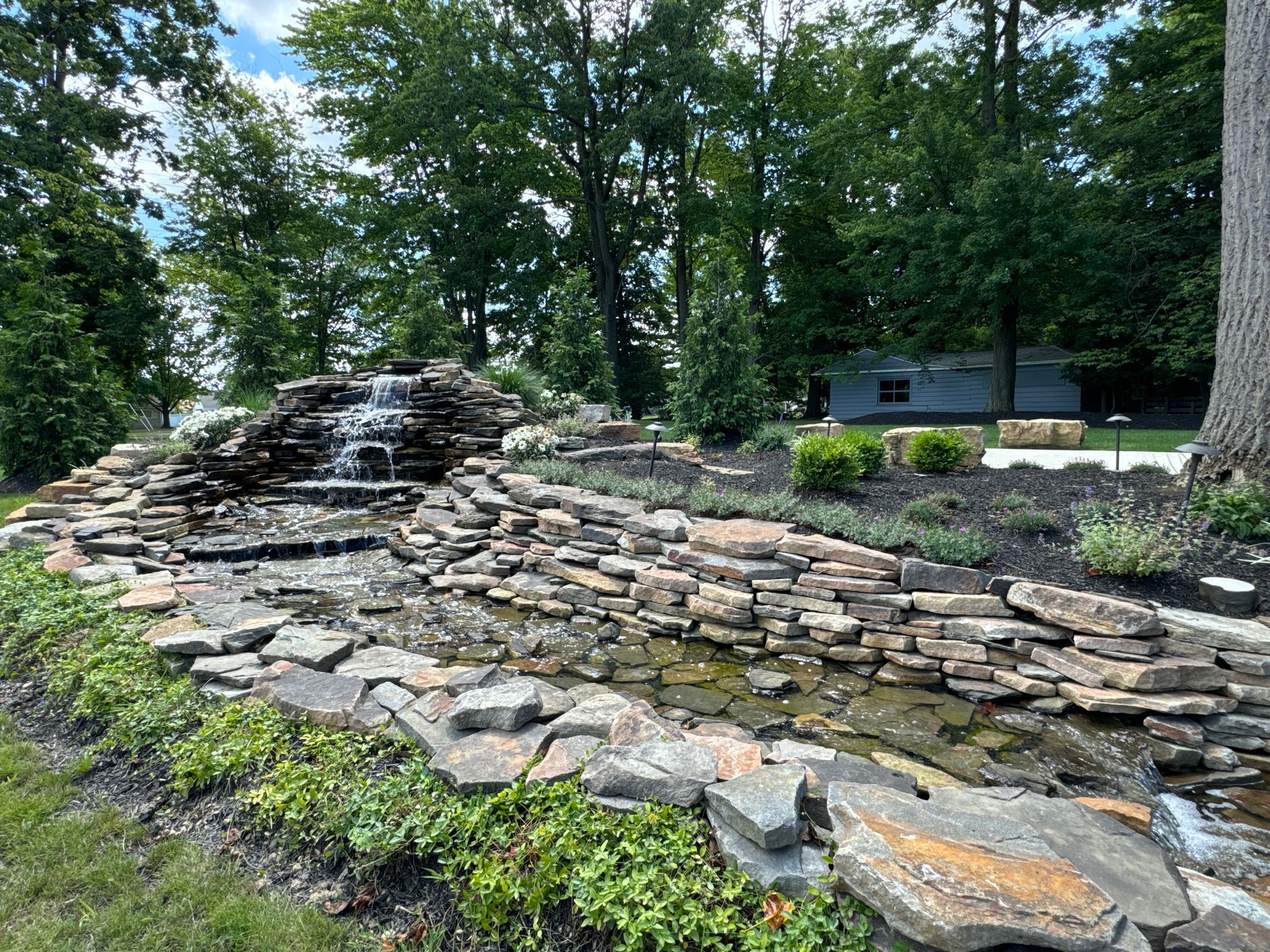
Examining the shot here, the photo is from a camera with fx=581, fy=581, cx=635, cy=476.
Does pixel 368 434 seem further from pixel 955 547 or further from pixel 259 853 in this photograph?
pixel 955 547

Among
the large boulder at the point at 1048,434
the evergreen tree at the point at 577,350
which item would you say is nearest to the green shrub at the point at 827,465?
the large boulder at the point at 1048,434

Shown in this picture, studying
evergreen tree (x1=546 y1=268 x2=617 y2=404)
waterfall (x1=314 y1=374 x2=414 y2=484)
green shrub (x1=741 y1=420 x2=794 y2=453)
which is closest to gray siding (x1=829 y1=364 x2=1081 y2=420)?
evergreen tree (x1=546 y1=268 x2=617 y2=404)

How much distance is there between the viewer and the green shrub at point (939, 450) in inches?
237

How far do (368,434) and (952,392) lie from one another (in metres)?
18.9

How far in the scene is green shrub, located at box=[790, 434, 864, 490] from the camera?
16.8 feet

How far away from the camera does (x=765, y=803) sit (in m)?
1.71

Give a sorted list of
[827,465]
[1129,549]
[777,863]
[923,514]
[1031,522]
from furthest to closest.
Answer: [827,465] < [923,514] < [1031,522] < [1129,549] < [777,863]

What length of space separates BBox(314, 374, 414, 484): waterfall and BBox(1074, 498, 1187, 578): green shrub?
8197 mm

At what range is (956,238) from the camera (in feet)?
44.5

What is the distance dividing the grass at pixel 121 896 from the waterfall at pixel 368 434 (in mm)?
6861

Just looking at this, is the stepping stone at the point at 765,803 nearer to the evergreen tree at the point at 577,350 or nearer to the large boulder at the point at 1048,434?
the large boulder at the point at 1048,434

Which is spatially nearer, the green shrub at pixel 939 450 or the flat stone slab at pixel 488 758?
the flat stone slab at pixel 488 758

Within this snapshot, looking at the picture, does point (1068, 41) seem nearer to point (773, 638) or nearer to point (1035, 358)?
point (1035, 358)

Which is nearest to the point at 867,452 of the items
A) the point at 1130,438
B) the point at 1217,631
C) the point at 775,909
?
the point at 1217,631
